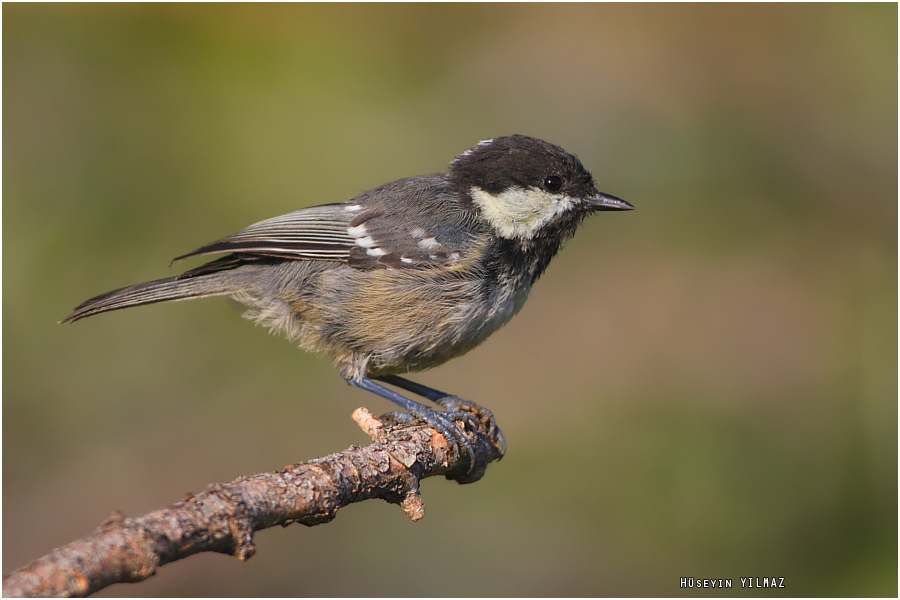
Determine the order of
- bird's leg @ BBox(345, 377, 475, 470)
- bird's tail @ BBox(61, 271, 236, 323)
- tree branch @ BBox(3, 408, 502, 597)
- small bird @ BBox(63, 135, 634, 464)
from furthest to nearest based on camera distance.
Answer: bird's tail @ BBox(61, 271, 236, 323)
small bird @ BBox(63, 135, 634, 464)
bird's leg @ BBox(345, 377, 475, 470)
tree branch @ BBox(3, 408, 502, 597)

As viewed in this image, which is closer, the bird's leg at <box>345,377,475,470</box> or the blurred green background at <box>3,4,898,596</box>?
the bird's leg at <box>345,377,475,470</box>

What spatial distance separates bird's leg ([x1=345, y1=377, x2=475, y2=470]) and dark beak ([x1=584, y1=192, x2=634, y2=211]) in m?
1.22

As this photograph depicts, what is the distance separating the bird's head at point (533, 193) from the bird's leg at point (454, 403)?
87 cm

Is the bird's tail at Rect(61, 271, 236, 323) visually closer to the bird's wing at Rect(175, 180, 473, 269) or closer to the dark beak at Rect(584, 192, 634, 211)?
the bird's wing at Rect(175, 180, 473, 269)

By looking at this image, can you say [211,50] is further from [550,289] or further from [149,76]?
[550,289]

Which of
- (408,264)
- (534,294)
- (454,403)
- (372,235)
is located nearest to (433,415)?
(454,403)

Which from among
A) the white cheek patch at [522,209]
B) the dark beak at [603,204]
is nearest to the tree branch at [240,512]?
the white cheek patch at [522,209]

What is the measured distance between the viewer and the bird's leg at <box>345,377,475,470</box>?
305 cm

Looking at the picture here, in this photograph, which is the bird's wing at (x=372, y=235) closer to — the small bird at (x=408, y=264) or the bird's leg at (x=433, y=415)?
the small bird at (x=408, y=264)

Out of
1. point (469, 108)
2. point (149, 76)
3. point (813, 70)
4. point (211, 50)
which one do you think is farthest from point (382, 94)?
point (813, 70)

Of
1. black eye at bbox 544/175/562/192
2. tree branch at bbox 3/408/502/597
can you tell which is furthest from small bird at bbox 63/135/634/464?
tree branch at bbox 3/408/502/597

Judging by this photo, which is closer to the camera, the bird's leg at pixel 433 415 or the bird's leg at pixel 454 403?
the bird's leg at pixel 433 415

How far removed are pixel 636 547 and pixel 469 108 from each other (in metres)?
3.97

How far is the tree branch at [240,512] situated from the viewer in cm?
159
